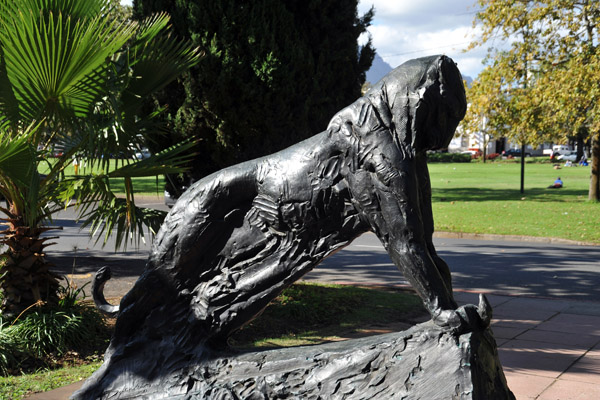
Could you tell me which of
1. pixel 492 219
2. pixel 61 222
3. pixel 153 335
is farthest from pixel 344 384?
pixel 61 222

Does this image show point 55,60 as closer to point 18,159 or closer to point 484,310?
point 18,159

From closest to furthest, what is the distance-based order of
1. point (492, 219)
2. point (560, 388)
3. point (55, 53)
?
point (560, 388)
point (55, 53)
point (492, 219)

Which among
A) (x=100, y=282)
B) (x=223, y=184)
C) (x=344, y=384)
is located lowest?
(x=344, y=384)

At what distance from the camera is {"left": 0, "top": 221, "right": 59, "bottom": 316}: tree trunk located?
19.3 ft

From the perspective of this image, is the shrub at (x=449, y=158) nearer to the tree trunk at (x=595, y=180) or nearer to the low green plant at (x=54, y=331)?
the tree trunk at (x=595, y=180)

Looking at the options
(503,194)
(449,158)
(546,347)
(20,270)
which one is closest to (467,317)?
(546,347)

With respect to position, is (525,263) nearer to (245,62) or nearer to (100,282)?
(245,62)

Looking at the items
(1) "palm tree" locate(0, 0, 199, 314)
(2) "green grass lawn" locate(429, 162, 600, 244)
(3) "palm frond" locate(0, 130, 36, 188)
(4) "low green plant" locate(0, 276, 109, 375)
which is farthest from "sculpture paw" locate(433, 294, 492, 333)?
(2) "green grass lawn" locate(429, 162, 600, 244)

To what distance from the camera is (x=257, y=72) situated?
675 cm

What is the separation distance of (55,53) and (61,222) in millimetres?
12622

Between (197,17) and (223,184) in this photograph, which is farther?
(197,17)

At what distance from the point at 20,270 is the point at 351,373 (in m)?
3.96

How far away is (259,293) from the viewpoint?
10.9 feet

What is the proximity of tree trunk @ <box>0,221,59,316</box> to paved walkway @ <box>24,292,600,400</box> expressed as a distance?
160 centimetres
